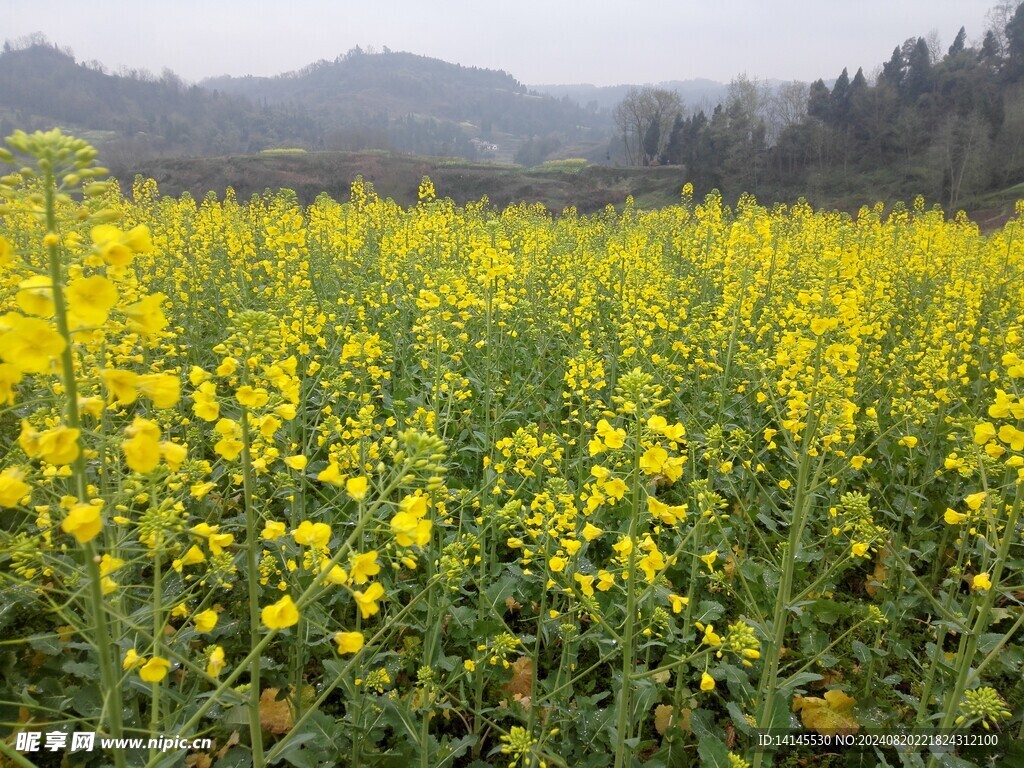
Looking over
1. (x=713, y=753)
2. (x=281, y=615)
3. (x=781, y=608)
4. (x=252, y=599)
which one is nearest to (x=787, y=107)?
(x=781, y=608)

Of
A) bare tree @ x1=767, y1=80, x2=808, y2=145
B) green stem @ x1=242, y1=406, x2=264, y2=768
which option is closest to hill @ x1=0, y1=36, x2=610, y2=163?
bare tree @ x1=767, y1=80, x2=808, y2=145

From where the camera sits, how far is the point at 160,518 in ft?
5.82

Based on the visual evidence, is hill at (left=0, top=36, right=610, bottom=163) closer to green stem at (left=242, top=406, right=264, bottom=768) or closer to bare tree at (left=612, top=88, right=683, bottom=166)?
bare tree at (left=612, top=88, right=683, bottom=166)

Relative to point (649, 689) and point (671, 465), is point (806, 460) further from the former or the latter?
point (649, 689)

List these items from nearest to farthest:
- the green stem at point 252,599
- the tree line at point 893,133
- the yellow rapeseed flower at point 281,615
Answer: the yellow rapeseed flower at point 281,615
the green stem at point 252,599
the tree line at point 893,133

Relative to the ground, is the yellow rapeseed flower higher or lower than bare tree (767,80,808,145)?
lower

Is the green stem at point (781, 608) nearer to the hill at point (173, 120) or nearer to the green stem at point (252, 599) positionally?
A: the green stem at point (252, 599)

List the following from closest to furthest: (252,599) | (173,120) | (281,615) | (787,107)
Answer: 1. (281,615)
2. (252,599)
3. (787,107)
4. (173,120)

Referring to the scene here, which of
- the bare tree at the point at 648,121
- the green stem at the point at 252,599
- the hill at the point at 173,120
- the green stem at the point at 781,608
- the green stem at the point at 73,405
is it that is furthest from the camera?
the hill at the point at 173,120

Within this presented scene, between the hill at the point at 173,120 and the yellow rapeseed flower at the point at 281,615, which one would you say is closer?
the yellow rapeseed flower at the point at 281,615

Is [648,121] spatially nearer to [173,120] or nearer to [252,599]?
[252,599]

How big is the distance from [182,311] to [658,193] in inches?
1622

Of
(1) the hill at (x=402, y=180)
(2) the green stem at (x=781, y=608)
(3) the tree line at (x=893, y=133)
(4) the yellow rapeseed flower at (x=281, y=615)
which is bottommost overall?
(2) the green stem at (x=781, y=608)

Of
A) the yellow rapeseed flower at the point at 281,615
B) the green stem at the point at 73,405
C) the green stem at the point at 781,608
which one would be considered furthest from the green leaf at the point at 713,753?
the green stem at the point at 73,405
